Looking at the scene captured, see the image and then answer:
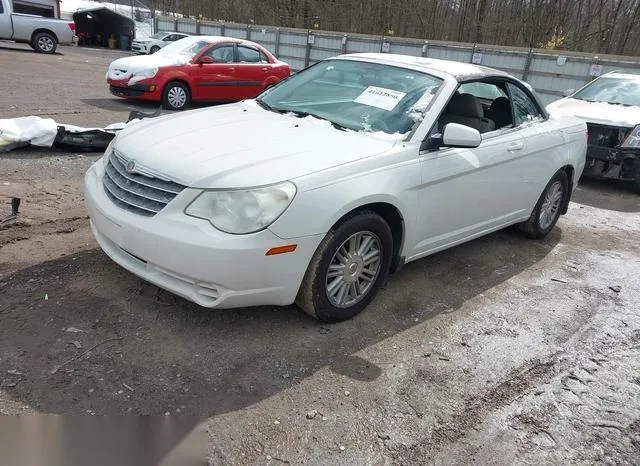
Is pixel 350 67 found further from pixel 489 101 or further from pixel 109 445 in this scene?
pixel 109 445

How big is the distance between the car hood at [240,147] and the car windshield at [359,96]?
0.16 meters

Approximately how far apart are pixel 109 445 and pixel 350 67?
134 inches

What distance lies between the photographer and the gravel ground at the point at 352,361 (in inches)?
104

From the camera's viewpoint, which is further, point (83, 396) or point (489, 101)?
point (489, 101)

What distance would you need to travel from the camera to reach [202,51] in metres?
11.9

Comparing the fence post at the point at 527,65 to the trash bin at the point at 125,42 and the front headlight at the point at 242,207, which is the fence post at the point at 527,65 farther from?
the trash bin at the point at 125,42

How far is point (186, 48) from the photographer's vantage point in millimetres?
12039

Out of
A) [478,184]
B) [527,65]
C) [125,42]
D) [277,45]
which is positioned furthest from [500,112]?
[125,42]

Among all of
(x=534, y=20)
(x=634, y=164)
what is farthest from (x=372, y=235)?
(x=534, y=20)

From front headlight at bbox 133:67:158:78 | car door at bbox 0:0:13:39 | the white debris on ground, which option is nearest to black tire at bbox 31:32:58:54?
car door at bbox 0:0:13:39

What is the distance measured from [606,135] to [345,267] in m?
6.18

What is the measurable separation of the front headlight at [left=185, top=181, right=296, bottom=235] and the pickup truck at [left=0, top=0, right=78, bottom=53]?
869 inches

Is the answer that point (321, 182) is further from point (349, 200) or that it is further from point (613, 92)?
point (613, 92)

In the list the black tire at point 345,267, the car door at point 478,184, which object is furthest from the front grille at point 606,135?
the black tire at point 345,267
